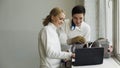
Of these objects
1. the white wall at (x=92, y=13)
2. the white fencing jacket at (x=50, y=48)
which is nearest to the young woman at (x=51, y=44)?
the white fencing jacket at (x=50, y=48)

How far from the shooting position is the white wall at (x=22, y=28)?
3.76 m

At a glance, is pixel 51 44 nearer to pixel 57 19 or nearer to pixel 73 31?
pixel 57 19

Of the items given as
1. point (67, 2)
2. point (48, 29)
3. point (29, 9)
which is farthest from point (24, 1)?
point (48, 29)

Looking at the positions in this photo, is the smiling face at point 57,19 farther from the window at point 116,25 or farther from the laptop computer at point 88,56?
Answer: the window at point 116,25

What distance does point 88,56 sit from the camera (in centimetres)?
234

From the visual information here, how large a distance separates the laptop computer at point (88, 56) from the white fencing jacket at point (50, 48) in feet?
0.34

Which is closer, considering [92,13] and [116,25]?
[116,25]

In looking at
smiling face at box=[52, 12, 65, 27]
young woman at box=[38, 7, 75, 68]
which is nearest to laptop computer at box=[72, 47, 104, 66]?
young woman at box=[38, 7, 75, 68]

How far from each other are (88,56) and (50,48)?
388mm

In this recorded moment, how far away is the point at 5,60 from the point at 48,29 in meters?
1.85

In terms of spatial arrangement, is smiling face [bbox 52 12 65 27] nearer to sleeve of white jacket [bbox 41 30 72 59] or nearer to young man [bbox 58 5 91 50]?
sleeve of white jacket [bbox 41 30 72 59]

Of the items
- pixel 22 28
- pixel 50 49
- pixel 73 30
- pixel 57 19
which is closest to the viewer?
pixel 50 49

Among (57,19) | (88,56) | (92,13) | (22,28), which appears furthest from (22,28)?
(88,56)

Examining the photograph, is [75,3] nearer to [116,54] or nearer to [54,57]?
[116,54]
